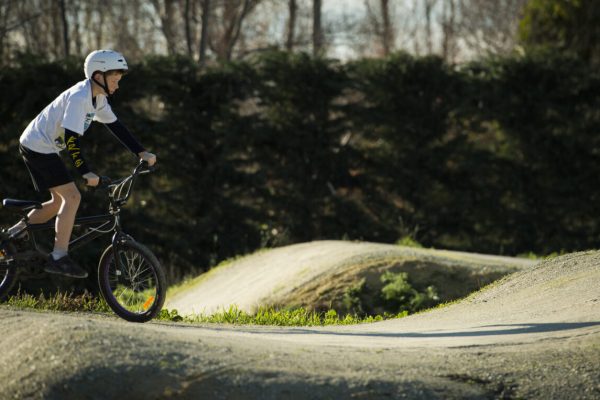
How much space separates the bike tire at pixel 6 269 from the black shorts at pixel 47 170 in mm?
609

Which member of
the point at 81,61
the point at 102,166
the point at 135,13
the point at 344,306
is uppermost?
the point at 135,13

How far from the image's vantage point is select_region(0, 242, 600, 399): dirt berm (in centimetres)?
514

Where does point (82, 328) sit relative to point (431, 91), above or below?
below

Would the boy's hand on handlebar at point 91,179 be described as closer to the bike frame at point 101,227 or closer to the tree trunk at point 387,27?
the bike frame at point 101,227

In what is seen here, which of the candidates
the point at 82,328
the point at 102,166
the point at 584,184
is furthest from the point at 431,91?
the point at 82,328

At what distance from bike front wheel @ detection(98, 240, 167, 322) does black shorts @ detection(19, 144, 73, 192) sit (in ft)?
2.16

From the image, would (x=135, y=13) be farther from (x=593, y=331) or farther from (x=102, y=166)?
(x=593, y=331)

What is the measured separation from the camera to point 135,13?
29.5 m

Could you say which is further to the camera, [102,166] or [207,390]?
[102,166]

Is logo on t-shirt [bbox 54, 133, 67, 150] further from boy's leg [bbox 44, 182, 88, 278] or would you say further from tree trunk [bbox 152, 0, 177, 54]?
tree trunk [bbox 152, 0, 177, 54]

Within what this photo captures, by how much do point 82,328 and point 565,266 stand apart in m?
4.89

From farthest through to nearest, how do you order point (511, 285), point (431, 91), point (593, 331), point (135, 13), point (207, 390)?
point (135, 13), point (431, 91), point (511, 285), point (593, 331), point (207, 390)

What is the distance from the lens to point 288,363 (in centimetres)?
541

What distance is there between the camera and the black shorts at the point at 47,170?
24.2 feet
